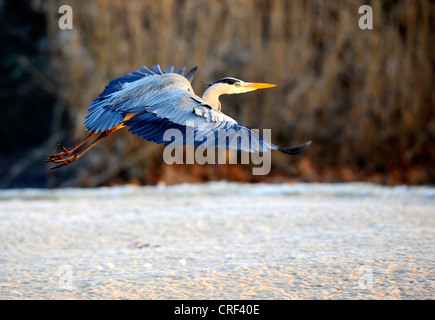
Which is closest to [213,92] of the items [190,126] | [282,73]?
[190,126]

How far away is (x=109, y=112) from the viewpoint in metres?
4.25

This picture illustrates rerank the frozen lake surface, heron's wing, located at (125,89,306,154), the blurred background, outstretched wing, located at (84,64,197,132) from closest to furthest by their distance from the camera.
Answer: heron's wing, located at (125,89,306,154) < the frozen lake surface < outstretched wing, located at (84,64,197,132) < the blurred background

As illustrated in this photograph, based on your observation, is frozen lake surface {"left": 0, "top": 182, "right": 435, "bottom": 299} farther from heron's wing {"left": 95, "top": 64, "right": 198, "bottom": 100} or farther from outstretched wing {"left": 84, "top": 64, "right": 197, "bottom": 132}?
heron's wing {"left": 95, "top": 64, "right": 198, "bottom": 100}

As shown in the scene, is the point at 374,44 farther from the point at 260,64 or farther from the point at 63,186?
the point at 63,186

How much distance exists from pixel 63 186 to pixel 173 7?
3.13 m

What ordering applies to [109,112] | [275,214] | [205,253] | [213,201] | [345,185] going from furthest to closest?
[345,185] → [213,201] → [275,214] → [205,253] → [109,112]

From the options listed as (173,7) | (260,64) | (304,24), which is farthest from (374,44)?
(173,7)

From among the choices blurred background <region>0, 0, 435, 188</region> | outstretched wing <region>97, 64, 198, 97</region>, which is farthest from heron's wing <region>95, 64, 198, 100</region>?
blurred background <region>0, 0, 435, 188</region>

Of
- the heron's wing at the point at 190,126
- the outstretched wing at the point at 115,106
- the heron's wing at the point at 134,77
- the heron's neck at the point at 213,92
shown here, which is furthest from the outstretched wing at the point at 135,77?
the heron's wing at the point at 190,126

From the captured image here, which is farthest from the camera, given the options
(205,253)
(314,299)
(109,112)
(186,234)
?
(186,234)

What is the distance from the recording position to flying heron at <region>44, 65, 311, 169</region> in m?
3.60

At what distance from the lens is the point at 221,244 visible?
5.21m

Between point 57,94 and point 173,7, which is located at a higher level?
point 173,7
